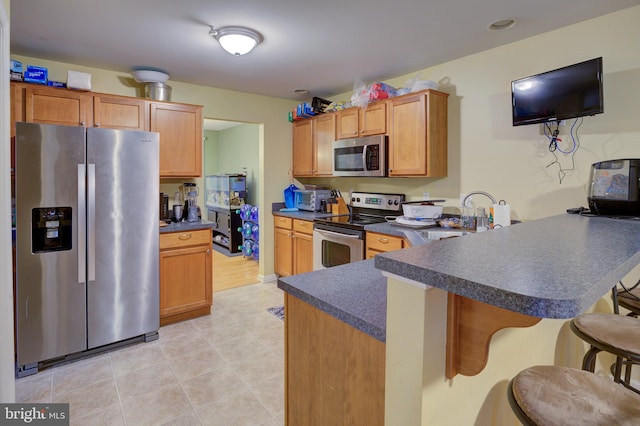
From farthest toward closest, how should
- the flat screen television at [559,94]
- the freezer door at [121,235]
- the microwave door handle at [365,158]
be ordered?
1. the microwave door handle at [365,158]
2. the freezer door at [121,235]
3. the flat screen television at [559,94]

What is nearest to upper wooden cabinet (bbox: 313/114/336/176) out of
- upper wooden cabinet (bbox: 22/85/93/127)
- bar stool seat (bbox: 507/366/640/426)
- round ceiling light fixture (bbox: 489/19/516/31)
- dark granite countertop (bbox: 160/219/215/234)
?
dark granite countertop (bbox: 160/219/215/234)

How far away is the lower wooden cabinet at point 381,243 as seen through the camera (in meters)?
3.01

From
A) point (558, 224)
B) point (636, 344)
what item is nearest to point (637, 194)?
point (558, 224)

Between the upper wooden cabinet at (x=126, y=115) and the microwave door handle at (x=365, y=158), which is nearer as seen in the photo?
the upper wooden cabinet at (x=126, y=115)

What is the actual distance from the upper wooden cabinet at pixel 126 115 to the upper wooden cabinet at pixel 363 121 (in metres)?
1.54

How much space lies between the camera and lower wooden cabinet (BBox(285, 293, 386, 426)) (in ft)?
3.45

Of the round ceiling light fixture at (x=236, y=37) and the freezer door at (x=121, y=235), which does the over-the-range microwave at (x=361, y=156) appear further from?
the freezer door at (x=121, y=235)

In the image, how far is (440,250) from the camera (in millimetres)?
931

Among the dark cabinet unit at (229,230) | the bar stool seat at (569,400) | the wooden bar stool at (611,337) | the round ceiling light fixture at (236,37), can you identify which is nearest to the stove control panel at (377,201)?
the round ceiling light fixture at (236,37)

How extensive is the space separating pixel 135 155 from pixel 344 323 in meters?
2.39

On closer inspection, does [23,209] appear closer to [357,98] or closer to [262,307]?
[262,307]

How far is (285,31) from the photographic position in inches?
101

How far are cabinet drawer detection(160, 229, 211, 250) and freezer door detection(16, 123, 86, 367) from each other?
692 millimetres

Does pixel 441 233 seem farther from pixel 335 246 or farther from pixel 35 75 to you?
pixel 35 75
